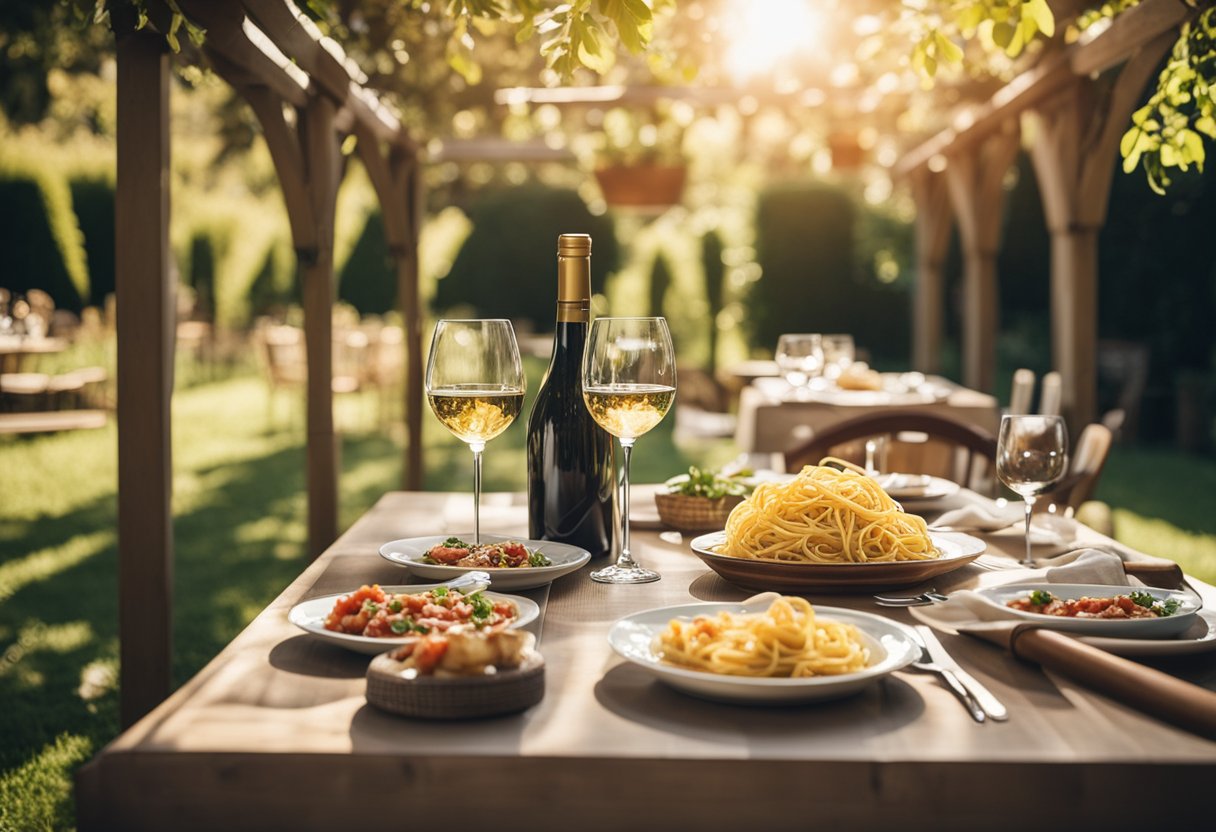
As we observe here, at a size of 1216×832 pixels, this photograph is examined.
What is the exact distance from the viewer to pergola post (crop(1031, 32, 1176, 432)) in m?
4.23

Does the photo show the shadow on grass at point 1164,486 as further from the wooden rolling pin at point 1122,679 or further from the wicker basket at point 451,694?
the wicker basket at point 451,694

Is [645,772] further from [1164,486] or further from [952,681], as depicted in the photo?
[1164,486]

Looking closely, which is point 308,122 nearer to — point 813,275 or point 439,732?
point 439,732

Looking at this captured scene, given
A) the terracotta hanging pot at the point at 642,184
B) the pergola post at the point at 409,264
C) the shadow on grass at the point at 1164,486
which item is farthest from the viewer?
the shadow on grass at the point at 1164,486

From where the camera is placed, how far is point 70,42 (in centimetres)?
862

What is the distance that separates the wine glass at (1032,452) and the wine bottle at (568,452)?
0.61m

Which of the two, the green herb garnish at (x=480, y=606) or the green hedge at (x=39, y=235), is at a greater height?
the green hedge at (x=39, y=235)

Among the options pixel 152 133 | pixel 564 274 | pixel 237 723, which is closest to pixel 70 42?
pixel 152 133

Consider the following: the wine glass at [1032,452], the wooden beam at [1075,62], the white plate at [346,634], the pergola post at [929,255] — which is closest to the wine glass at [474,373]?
the white plate at [346,634]

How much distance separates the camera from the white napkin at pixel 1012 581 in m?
1.40

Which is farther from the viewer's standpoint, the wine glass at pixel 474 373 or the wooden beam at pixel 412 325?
the wooden beam at pixel 412 325

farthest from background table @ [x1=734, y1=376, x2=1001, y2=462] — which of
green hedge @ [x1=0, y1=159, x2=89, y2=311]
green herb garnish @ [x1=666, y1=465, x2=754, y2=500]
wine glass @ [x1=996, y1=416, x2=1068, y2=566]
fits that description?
green hedge @ [x1=0, y1=159, x2=89, y2=311]

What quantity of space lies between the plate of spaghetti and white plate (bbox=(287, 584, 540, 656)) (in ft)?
1.09

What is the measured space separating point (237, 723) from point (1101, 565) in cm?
111
